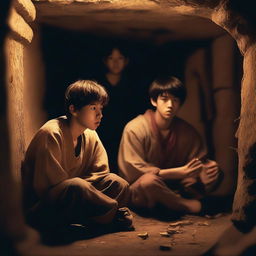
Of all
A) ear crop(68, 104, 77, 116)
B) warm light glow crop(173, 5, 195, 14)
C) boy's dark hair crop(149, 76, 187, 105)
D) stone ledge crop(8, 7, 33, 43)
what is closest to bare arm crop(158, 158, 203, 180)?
boy's dark hair crop(149, 76, 187, 105)

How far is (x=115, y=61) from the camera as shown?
5.59m

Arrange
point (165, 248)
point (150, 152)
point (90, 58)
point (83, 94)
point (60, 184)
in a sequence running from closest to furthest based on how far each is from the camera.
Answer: point (165, 248) < point (60, 184) < point (83, 94) < point (150, 152) < point (90, 58)

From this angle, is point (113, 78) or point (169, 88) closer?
point (169, 88)

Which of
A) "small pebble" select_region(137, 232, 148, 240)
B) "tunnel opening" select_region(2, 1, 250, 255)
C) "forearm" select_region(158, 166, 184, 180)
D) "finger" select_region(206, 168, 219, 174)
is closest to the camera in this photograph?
"small pebble" select_region(137, 232, 148, 240)

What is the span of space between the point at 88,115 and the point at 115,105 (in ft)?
6.11

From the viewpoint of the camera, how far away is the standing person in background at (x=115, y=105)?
19.0 feet

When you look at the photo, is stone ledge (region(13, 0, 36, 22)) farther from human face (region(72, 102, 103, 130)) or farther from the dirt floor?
the dirt floor

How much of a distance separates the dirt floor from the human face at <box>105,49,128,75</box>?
2.02 meters

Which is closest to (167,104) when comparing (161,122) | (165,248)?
(161,122)

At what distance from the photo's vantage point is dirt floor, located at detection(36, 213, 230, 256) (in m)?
3.47

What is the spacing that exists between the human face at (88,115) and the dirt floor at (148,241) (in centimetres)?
89

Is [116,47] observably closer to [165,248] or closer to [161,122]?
[161,122]

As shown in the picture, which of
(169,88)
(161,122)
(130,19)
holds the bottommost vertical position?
(161,122)

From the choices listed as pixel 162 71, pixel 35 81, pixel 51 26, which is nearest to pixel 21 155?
pixel 35 81
